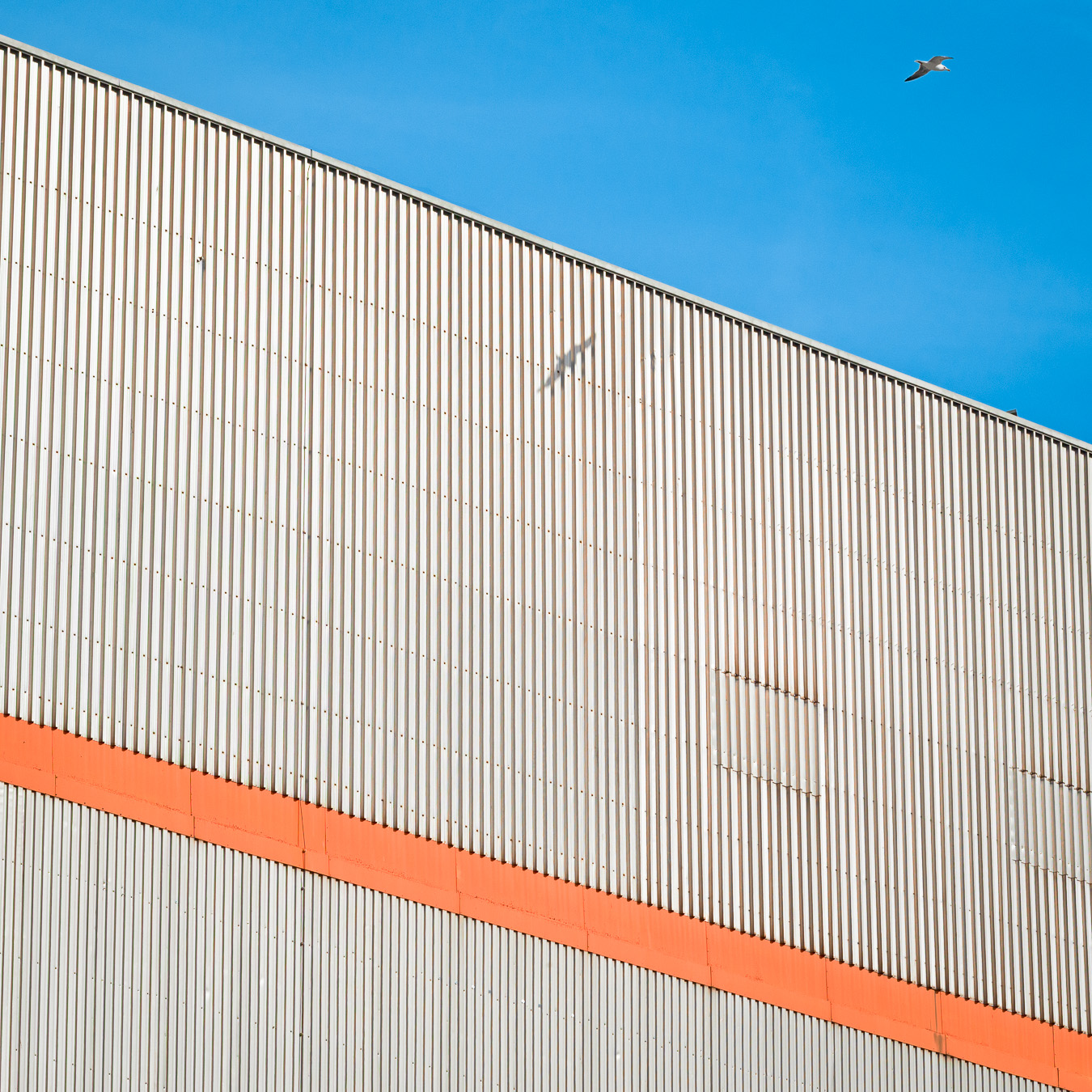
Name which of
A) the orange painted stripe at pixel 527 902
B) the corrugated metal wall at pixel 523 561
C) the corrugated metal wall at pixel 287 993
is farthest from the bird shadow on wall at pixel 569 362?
the corrugated metal wall at pixel 287 993

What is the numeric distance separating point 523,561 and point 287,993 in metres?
8.26

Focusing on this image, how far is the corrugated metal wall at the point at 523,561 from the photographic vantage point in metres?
26.3

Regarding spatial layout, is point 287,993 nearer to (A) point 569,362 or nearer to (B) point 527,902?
(B) point 527,902

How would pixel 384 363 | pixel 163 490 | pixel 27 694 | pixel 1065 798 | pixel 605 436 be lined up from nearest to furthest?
pixel 27 694 → pixel 163 490 → pixel 384 363 → pixel 605 436 → pixel 1065 798

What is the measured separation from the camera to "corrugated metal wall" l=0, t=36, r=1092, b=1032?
26344mm

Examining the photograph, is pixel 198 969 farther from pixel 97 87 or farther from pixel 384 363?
pixel 97 87

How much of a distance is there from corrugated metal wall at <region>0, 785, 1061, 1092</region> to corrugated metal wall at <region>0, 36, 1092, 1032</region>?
1512 mm

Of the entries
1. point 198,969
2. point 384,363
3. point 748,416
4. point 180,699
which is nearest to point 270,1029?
point 198,969

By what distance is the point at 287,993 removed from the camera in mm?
25891

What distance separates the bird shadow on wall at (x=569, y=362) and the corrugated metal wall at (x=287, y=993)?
9.52 metres

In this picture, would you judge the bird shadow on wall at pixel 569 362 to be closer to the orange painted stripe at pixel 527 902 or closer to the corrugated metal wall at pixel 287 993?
the orange painted stripe at pixel 527 902

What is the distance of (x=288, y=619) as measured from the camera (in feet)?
89.3

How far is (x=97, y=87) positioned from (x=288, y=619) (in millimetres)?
9000

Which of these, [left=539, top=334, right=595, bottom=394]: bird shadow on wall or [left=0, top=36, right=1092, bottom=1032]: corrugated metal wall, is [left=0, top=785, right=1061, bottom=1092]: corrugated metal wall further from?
[left=539, top=334, right=595, bottom=394]: bird shadow on wall
